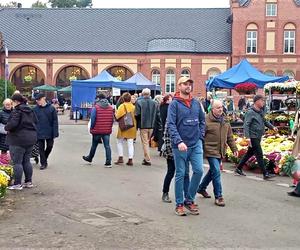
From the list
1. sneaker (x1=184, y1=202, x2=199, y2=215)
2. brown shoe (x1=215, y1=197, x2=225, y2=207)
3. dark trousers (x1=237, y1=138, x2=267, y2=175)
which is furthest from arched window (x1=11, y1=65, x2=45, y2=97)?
sneaker (x1=184, y1=202, x2=199, y2=215)

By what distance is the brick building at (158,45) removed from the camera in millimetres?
51469

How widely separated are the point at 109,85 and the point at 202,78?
20830 mm

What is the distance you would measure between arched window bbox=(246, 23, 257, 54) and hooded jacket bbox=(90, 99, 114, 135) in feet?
132

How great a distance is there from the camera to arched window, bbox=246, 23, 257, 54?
→ 51.7m

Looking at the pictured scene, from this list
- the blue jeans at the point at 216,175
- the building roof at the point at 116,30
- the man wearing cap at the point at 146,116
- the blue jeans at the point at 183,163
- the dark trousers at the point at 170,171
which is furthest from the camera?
the building roof at the point at 116,30

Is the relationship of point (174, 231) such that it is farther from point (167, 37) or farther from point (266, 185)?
point (167, 37)

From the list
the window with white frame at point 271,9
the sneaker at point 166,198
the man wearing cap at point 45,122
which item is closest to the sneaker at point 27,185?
the man wearing cap at point 45,122

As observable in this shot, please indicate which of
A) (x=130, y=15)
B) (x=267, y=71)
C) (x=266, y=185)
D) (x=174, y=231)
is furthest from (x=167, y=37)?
(x=174, y=231)

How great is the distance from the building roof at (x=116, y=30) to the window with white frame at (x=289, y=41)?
5.08m

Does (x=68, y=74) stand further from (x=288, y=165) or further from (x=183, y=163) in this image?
(x=183, y=163)

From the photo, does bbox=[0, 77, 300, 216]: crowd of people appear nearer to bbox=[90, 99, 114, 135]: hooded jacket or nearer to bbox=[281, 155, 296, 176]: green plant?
bbox=[90, 99, 114, 135]: hooded jacket

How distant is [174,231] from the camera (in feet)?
23.0

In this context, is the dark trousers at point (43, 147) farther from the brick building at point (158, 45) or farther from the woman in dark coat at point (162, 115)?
the brick building at point (158, 45)

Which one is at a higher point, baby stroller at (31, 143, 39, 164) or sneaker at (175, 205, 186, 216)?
baby stroller at (31, 143, 39, 164)
